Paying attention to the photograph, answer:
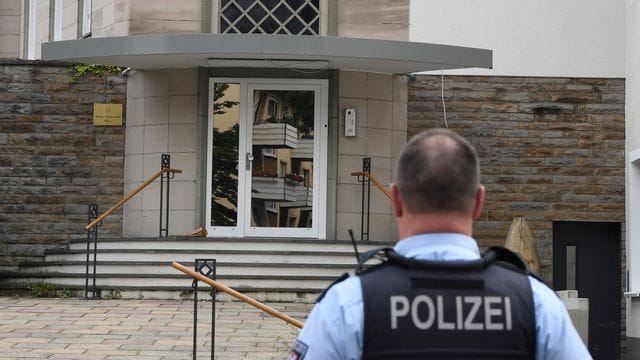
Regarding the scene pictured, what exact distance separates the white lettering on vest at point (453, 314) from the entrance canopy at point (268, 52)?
1160cm

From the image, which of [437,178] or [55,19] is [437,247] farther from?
[55,19]

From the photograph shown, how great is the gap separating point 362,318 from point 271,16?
1325 cm

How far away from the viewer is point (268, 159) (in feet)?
50.9

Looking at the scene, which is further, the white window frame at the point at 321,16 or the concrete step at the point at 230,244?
the white window frame at the point at 321,16

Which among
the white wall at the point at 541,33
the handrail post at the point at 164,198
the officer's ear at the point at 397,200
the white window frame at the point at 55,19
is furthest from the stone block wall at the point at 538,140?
the officer's ear at the point at 397,200

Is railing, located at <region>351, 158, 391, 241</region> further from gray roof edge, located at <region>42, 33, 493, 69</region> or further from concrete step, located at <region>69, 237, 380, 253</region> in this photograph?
gray roof edge, located at <region>42, 33, 493, 69</region>

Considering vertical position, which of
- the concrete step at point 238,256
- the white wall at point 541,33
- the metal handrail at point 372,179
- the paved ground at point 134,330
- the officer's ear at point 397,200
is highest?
the white wall at point 541,33

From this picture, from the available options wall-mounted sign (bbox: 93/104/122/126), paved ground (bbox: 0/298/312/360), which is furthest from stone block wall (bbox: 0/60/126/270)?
paved ground (bbox: 0/298/312/360)

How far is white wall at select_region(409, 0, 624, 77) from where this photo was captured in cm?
1597

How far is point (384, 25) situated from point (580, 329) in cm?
622

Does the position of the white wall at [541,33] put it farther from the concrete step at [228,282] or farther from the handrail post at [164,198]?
the concrete step at [228,282]

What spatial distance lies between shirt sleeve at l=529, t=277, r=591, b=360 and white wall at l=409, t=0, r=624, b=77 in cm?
1344

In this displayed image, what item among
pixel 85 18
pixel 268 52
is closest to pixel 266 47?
pixel 268 52

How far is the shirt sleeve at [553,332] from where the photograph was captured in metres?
2.66
